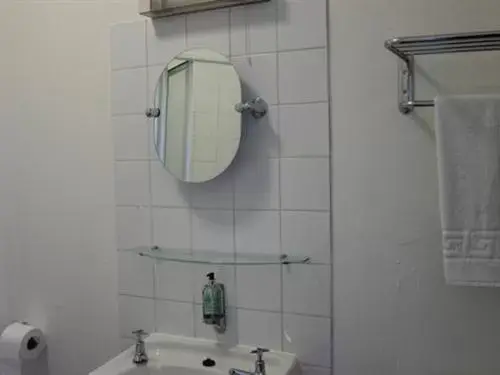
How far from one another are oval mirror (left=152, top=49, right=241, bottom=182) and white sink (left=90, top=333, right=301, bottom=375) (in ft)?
1.65

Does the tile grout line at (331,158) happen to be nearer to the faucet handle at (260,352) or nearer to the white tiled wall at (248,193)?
the white tiled wall at (248,193)

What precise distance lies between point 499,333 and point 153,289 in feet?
3.26

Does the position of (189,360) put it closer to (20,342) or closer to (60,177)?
(20,342)

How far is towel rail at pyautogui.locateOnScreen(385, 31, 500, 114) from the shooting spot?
113 cm

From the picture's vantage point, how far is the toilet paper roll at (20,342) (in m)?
1.77

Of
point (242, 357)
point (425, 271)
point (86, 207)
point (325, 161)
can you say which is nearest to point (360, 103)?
point (325, 161)

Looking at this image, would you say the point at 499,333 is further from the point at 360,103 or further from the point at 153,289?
the point at 153,289

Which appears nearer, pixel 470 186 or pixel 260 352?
pixel 470 186

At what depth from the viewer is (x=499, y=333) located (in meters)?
1.27

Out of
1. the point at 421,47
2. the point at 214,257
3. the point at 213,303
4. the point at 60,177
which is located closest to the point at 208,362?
the point at 213,303

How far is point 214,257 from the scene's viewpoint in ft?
4.99

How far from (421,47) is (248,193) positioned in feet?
2.00

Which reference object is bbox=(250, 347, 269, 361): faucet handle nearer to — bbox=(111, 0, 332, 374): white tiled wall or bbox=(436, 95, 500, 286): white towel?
bbox=(111, 0, 332, 374): white tiled wall

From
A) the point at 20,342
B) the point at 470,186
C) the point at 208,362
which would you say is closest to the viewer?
the point at 470,186
